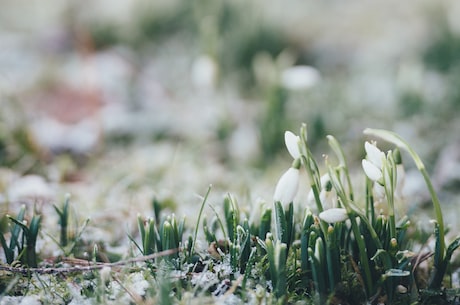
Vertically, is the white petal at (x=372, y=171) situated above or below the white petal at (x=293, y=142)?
below

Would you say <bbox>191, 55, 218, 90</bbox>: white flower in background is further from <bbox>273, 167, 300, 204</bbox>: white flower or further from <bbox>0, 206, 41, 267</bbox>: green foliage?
<bbox>273, 167, 300, 204</bbox>: white flower

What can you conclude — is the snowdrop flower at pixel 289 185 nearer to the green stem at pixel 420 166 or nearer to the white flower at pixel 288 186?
the white flower at pixel 288 186

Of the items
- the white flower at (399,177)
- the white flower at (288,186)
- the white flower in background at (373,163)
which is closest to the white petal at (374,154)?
the white flower in background at (373,163)

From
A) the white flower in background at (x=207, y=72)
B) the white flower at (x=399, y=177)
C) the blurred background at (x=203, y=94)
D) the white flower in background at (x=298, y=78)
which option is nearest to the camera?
the white flower at (x=399, y=177)

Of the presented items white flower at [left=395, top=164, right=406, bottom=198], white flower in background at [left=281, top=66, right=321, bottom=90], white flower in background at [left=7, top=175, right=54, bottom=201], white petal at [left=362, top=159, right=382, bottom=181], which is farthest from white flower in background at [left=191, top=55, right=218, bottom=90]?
white petal at [left=362, top=159, right=382, bottom=181]

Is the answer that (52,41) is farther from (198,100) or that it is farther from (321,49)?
(321,49)

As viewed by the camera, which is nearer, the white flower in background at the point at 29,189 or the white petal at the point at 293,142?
the white petal at the point at 293,142
